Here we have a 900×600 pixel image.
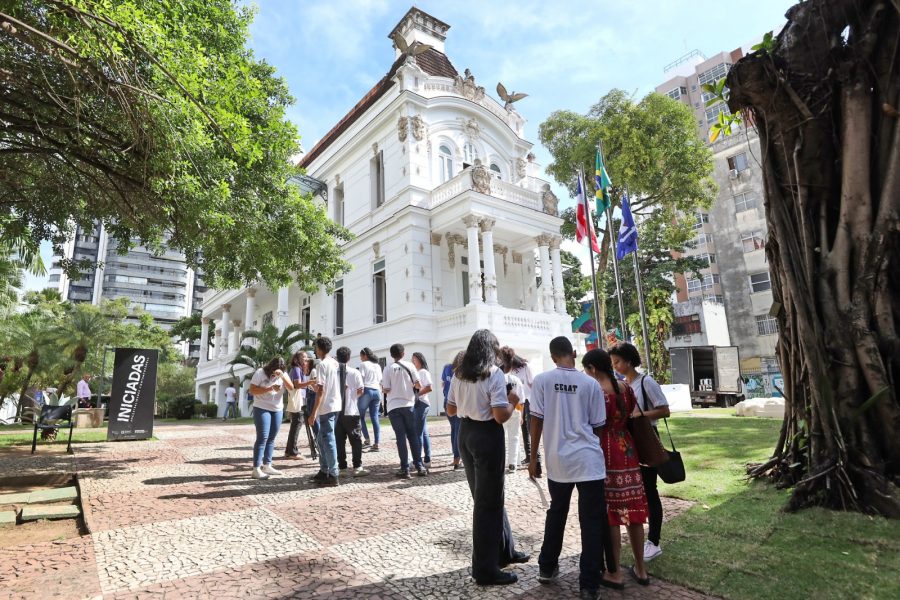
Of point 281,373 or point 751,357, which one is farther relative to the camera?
point 751,357

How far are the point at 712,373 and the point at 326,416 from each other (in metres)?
21.8

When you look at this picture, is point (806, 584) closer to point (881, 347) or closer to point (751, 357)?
point (881, 347)

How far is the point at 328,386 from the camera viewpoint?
20.8 ft

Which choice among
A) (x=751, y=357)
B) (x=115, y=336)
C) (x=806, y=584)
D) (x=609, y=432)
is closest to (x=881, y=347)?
(x=806, y=584)

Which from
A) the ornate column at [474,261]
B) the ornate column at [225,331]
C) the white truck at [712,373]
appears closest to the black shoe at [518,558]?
the ornate column at [474,261]

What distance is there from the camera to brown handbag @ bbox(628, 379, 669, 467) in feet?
11.3

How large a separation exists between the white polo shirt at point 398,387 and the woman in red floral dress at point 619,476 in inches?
152

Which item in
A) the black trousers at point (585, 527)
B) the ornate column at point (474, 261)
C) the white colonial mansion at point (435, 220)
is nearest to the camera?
the black trousers at point (585, 527)

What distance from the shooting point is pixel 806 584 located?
10.2 ft

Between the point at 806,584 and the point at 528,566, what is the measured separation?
1.72 meters

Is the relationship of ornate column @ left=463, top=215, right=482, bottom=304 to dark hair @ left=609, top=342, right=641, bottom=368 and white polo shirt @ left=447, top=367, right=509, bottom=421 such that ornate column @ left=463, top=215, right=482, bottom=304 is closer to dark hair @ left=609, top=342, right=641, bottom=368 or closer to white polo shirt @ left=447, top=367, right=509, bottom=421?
dark hair @ left=609, top=342, right=641, bottom=368

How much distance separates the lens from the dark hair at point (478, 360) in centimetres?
353

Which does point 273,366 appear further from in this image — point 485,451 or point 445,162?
point 445,162

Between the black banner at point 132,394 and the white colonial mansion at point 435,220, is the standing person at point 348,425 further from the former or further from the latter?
the white colonial mansion at point 435,220
